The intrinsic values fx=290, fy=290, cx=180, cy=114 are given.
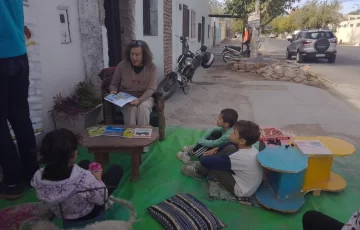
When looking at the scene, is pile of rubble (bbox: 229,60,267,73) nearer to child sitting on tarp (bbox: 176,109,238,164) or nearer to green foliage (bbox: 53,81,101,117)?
green foliage (bbox: 53,81,101,117)

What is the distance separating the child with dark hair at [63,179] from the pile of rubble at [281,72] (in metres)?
8.20

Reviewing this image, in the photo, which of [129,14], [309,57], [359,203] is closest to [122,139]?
[359,203]

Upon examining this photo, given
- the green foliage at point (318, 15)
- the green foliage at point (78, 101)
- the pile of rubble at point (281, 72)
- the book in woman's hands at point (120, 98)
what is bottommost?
the pile of rubble at point (281, 72)

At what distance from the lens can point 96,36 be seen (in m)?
4.35

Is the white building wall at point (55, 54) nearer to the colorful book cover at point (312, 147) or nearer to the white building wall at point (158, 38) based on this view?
the white building wall at point (158, 38)

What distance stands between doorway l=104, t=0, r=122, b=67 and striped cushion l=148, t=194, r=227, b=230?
12.3ft

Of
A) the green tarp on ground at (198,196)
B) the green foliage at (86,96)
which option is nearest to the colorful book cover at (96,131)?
the green tarp on ground at (198,196)

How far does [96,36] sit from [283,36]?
206ft

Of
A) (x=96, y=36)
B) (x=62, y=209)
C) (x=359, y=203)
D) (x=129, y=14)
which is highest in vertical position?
(x=129, y=14)

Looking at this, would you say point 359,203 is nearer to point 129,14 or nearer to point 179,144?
point 179,144

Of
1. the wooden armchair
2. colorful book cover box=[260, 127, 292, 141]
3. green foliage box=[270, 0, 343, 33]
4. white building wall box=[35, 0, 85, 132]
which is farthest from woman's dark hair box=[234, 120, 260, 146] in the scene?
green foliage box=[270, 0, 343, 33]

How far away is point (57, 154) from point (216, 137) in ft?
6.35

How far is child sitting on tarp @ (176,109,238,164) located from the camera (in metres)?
2.82

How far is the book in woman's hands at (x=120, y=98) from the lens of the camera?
3133mm
